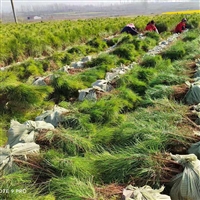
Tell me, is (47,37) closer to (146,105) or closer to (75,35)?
(75,35)

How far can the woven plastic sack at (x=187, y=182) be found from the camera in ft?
7.12

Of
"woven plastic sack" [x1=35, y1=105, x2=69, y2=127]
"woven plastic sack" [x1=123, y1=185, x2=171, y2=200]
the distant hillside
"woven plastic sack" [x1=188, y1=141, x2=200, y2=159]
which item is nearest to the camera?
"woven plastic sack" [x1=123, y1=185, x2=171, y2=200]

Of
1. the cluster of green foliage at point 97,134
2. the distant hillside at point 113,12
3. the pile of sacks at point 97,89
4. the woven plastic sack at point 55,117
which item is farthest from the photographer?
the distant hillside at point 113,12

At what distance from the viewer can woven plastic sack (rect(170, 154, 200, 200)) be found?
2169 mm

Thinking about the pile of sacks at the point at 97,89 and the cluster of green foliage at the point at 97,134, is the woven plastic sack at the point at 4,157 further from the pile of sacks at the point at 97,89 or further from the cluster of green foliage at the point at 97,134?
the pile of sacks at the point at 97,89

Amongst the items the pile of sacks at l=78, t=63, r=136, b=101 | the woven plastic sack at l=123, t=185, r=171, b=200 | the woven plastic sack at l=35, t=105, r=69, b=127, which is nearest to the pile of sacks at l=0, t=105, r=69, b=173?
the woven plastic sack at l=35, t=105, r=69, b=127

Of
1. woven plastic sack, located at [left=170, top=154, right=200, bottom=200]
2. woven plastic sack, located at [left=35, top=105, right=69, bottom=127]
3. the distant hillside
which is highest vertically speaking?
the distant hillside

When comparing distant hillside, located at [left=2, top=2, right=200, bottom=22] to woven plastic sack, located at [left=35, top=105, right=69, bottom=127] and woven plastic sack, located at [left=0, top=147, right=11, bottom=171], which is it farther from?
woven plastic sack, located at [left=0, top=147, right=11, bottom=171]

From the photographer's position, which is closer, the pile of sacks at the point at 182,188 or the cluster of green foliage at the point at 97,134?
the pile of sacks at the point at 182,188

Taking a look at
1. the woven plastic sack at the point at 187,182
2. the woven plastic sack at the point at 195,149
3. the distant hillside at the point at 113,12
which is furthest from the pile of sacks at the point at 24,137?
the distant hillside at the point at 113,12

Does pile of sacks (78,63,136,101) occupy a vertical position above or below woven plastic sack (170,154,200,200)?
above

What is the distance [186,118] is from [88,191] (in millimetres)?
1552

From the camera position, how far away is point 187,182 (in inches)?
86.0

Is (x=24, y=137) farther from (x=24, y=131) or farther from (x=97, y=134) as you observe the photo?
(x=97, y=134)
